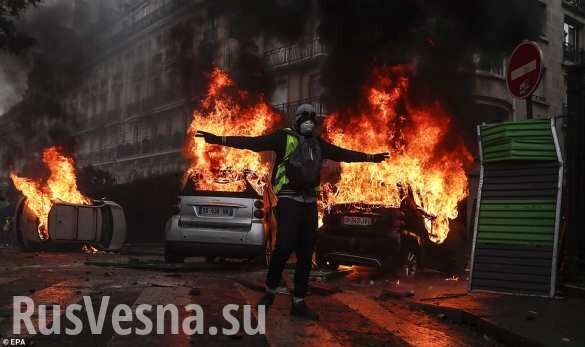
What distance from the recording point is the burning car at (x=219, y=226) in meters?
9.99

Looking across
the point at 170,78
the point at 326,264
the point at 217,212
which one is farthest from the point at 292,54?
the point at 326,264

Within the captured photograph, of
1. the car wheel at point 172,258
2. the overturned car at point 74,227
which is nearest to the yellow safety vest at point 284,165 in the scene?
the car wheel at point 172,258

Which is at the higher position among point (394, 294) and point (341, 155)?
point (341, 155)

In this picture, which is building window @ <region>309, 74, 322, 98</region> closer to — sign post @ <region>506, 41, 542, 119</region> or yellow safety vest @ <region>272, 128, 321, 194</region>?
sign post @ <region>506, 41, 542, 119</region>

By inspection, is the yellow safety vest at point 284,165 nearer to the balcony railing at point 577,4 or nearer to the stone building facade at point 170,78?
the stone building facade at point 170,78

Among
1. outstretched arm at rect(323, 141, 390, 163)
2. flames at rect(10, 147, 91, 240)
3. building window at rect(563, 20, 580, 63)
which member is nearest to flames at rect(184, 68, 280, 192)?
flames at rect(10, 147, 91, 240)

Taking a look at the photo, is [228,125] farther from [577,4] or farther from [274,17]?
[577,4]

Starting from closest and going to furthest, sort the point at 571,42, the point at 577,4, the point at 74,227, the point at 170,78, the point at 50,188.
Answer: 1. the point at 74,227
2. the point at 50,188
3. the point at 577,4
4. the point at 571,42
5. the point at 170,78

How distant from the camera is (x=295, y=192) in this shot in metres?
5.76

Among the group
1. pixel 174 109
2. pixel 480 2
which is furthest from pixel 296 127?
pixel 174 109

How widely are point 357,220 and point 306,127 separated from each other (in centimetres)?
414

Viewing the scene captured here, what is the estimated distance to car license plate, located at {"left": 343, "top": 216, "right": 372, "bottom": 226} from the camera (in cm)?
970

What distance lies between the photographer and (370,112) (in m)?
14.1

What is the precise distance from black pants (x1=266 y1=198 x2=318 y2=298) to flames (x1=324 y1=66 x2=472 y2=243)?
526 centimetres
